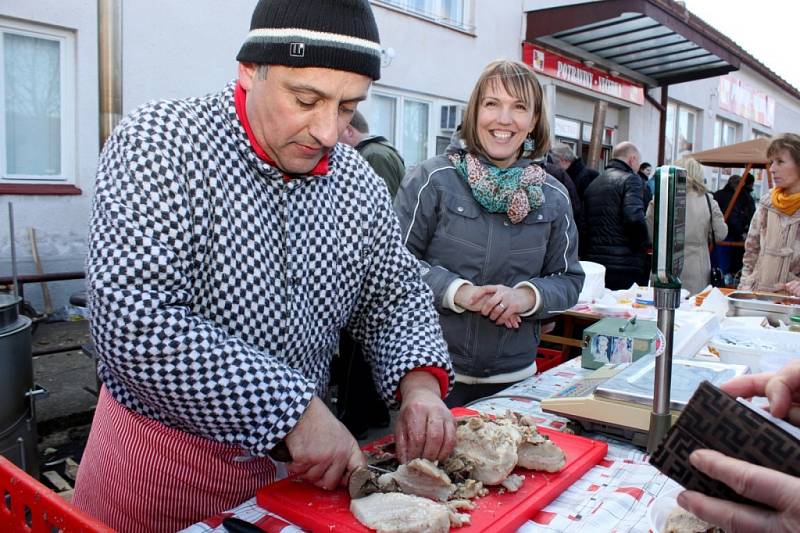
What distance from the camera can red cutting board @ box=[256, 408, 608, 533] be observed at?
3.95 feet

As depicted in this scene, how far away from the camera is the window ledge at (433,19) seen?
8.35 metres

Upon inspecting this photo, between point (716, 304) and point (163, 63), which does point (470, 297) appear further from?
point (163, 63)

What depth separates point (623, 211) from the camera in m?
6.09

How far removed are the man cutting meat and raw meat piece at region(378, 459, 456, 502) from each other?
76 mm

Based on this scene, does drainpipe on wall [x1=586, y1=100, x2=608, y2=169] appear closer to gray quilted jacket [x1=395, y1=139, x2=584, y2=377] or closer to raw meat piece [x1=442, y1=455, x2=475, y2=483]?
gray quilted jacket [x1=395, y1=139, x2=584, y2=377]

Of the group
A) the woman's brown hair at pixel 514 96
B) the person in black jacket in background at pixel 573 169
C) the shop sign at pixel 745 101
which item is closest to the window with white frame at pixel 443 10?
the person in black jacket in background at pixel 573 169

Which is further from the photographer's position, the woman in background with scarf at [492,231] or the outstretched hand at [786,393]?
the woman in background with scarf at [492,231]

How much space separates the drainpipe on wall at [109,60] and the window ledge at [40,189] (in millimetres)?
2793

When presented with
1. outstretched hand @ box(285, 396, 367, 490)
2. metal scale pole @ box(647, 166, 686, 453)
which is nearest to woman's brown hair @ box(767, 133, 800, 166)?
metal scale pole @ box(647, 166, 686, 453)

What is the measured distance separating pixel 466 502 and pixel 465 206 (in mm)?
1388

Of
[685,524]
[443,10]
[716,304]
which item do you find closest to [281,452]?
[685,524]

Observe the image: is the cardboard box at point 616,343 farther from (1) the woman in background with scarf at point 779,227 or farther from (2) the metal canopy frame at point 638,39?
(2) the metal canopy frame at point 638,39

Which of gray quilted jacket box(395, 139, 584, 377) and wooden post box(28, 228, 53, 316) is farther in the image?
wooden post box(28, 228, 53, 316)

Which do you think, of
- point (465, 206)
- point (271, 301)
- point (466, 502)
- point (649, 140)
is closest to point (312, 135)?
point (271, 301)
